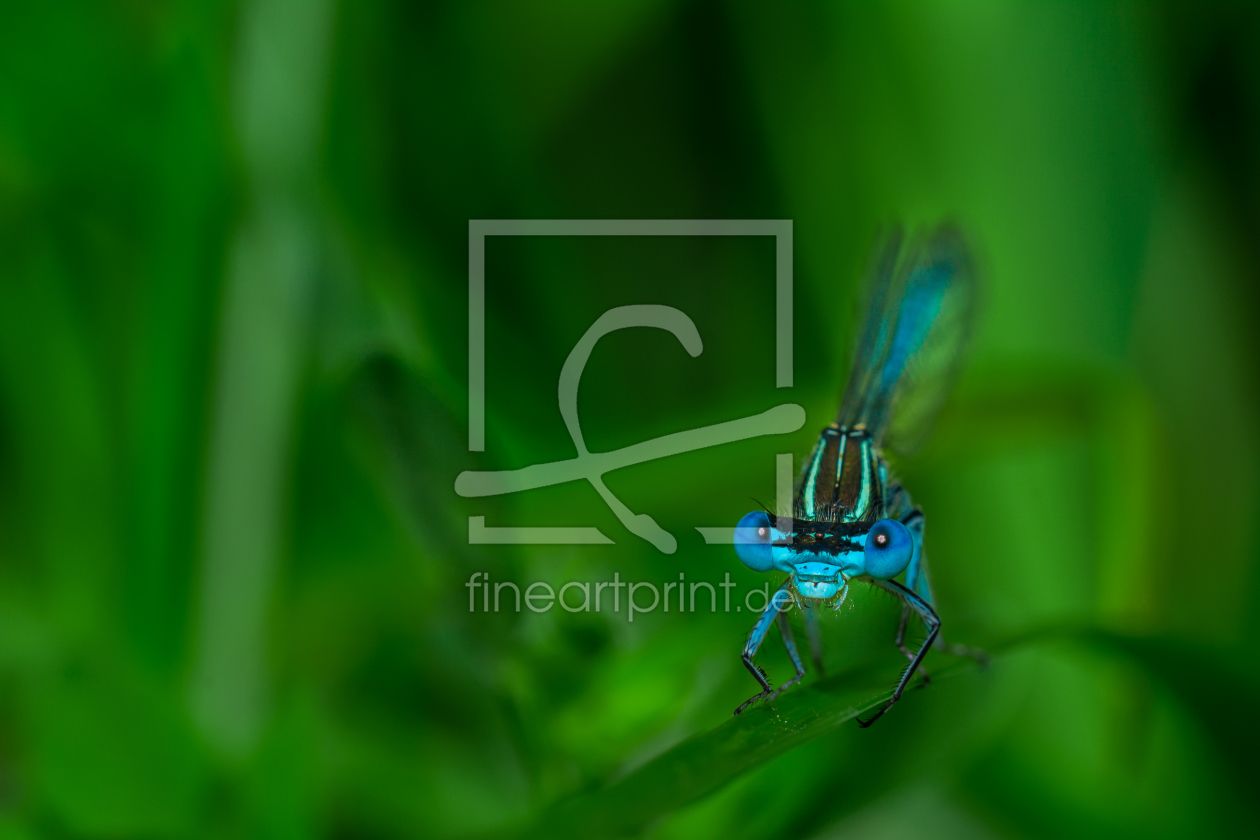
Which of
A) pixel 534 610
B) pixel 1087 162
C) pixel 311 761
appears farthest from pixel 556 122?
pixel 311 761

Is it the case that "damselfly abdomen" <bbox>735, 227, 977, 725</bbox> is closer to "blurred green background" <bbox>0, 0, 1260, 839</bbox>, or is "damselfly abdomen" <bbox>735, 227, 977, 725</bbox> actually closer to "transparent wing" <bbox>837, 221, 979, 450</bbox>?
"transparent wing" <bbox>837, 221, 979, 450</bbox>

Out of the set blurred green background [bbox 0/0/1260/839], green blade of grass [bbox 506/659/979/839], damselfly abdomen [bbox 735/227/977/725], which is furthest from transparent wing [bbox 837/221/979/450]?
green blade of grass [bbox 506/659/979/839]

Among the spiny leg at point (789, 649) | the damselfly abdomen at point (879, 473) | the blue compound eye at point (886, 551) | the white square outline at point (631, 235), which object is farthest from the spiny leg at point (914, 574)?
the white square outline at point (631, 235)

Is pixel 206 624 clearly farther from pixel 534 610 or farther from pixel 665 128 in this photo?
pixel 665 128

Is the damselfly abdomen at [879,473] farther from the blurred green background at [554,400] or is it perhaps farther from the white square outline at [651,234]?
the white square outline at [651,234]

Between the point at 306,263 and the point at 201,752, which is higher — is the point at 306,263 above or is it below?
above

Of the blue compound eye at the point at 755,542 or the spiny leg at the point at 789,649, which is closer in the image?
the spiny leg at the point at 789,649

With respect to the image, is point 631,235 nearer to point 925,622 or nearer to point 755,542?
point 755,542

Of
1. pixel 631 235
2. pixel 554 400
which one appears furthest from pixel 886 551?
pixel 631 235
